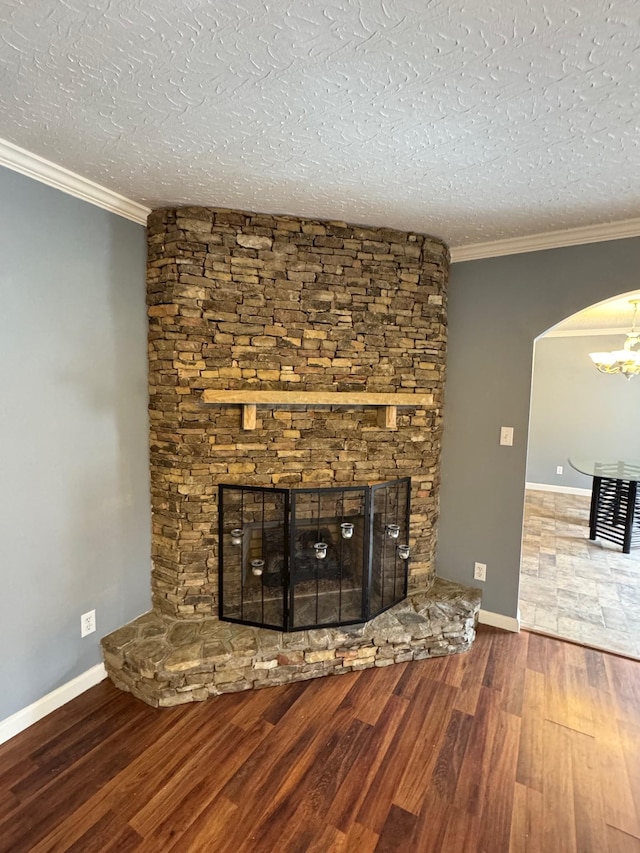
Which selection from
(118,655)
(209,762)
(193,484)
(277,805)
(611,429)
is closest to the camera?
(277,805)

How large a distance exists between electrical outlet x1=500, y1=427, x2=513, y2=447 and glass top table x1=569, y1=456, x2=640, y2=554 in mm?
2158

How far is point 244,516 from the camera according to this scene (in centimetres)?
241

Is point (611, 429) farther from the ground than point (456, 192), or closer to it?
closer to it

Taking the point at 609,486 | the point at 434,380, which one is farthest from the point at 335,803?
the point at 609,486

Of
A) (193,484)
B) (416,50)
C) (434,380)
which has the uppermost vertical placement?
(416,50)

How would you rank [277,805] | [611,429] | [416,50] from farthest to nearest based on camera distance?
1. [611,429]
2. [277,805]
3. [416,50]

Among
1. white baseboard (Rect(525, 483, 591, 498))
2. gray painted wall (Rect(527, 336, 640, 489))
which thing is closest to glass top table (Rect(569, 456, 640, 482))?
gray painted wall (Rect(527, 336, 640, 489))

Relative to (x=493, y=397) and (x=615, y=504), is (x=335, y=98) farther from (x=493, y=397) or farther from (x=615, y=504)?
(x=615, y=504)

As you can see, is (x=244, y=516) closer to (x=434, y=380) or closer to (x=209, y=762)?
(x=209, y=762)

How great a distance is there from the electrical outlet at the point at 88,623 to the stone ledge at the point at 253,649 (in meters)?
0.12

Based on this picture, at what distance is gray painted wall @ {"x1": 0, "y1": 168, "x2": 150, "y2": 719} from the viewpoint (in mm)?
1761

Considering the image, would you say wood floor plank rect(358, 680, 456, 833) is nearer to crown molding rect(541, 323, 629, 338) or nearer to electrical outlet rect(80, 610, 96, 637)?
electrical outlet rect(80, 610, 96, 637)

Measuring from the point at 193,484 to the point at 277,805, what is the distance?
141cm

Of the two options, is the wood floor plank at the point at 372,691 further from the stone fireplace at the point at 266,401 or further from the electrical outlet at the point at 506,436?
the electrical outlet at the point at 506,436
